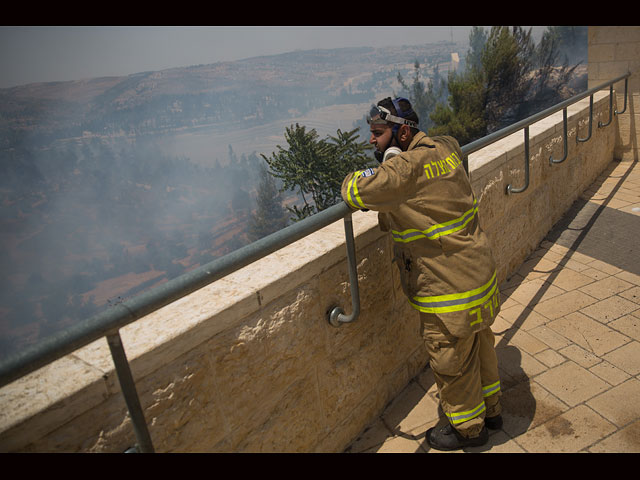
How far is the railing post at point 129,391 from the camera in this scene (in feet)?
3.95

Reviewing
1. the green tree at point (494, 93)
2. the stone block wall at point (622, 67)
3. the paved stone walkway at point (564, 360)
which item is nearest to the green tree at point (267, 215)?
the green tree at point (494, 93)

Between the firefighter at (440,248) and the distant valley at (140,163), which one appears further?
the distant valley at (140,163)

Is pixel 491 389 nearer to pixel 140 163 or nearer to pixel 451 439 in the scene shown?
pixel 451 439

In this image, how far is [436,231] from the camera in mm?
1980

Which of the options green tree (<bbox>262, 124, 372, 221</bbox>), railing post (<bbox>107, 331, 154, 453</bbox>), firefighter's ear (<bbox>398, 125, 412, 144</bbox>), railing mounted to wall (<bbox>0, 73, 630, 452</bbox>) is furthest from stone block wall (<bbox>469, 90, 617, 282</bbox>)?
green tree (<bbox>262, 124, 372, 221</bbox>)

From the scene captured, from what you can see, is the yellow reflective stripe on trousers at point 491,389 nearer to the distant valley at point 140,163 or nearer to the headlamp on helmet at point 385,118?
the headlamp on helmet at point 385,118

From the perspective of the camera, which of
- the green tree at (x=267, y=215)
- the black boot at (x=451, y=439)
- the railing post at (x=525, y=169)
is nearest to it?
the black boot at (x=451, y=439)

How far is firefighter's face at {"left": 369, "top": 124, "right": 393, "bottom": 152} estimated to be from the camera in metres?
2.12

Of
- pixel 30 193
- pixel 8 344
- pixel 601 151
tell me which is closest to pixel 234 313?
pixel 601 151

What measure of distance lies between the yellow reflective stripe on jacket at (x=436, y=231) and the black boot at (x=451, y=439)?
35.5 inches

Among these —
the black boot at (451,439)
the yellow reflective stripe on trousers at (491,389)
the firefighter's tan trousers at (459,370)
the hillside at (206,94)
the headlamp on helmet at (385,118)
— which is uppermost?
the headlamp on helmet at (385,118)

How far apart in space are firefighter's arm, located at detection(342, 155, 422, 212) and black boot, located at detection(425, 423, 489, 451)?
1.07 meters

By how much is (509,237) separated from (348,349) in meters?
2.02

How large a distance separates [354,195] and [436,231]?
373mm
